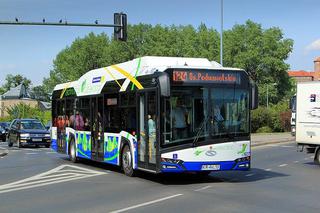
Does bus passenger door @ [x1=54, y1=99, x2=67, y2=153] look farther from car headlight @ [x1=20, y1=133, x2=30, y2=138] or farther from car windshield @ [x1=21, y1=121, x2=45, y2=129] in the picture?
car windshield @ [x1=21, y1=121, x2=45, y2=129]

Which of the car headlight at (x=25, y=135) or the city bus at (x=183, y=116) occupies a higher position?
the city bus at (x=183, y=116)

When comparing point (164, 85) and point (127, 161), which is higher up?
point (164, 85)

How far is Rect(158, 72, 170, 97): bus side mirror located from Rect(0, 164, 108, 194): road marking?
4.06m

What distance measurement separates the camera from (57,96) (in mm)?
22297

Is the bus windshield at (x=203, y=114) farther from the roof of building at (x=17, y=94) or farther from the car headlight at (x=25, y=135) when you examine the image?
the roof of building at (x=17, y=94)

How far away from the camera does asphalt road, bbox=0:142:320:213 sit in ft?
31.9

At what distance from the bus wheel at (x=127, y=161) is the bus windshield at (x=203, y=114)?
2.34 m

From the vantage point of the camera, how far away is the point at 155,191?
38.8 feet

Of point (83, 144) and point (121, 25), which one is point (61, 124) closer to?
point (83, 144)

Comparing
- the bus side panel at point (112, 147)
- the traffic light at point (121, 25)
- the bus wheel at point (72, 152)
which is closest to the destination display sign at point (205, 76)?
the bus side panel at point (112, 147)

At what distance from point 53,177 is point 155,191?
14.4ft

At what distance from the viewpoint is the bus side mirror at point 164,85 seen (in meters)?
12.0

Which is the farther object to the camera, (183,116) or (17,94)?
(17,94)

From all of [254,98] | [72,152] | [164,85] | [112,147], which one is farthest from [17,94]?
[164,85]
